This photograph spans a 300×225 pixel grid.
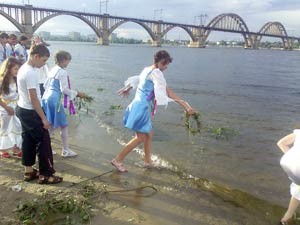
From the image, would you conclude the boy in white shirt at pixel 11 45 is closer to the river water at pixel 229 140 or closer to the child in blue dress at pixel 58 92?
the river water at pixel 229 140

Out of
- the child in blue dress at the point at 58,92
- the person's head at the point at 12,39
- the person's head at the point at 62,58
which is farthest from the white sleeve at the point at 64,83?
the person's head at the point at 12,39

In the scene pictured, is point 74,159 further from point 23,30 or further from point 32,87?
point 23,30

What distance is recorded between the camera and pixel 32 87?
5090mm

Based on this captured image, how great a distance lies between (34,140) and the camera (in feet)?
18.2

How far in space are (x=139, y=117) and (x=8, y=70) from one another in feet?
8.03

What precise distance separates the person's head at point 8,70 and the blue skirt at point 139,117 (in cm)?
216

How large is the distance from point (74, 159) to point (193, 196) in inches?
106

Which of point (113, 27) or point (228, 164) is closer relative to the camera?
point (228, 164)

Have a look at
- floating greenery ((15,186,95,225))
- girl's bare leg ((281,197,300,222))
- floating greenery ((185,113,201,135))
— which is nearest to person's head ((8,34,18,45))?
floating greenery ((185,113,201,135))

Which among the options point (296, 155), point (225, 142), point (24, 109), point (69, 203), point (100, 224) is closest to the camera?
point (296, 155)

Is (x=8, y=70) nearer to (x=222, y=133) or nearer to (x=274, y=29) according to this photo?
(x=222, y=133)

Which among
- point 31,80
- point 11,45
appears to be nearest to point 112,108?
point 11,45

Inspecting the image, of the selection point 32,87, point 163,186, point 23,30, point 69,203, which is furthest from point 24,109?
point 23,30

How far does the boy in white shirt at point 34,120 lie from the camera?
16.8 ft
